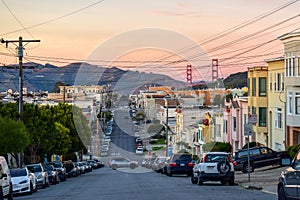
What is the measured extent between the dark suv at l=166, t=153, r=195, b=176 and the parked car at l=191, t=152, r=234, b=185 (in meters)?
12.9

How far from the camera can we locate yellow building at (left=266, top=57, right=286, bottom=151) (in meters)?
59.5

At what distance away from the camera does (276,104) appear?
6162 centimetres

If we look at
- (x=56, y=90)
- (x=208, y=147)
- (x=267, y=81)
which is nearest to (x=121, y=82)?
(x=267, y=81)

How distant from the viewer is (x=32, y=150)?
58781mm

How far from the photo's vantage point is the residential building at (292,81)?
52.5 metres

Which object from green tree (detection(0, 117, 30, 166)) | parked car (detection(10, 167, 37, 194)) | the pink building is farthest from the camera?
the pink building

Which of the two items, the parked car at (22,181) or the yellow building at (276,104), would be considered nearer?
the parked car at (22,181)

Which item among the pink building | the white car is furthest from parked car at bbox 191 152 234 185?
the pink building

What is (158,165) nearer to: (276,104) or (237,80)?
(276,104)

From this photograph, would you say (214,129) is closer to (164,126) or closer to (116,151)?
(164,126)

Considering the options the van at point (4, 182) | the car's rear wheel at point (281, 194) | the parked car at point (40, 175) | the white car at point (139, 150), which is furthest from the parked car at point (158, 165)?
the car's rear wheel at point (281, 194)

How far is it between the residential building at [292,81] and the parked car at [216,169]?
73.6 feet

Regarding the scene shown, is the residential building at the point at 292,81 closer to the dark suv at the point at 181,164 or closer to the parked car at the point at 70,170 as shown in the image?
the dark suv at the point at 181,164

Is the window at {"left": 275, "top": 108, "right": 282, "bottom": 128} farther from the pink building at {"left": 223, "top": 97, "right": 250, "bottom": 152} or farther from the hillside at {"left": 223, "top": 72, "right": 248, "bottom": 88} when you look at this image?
the hillside at {"left": 223, "top": 72, "right": 248, "bottom": 88}
